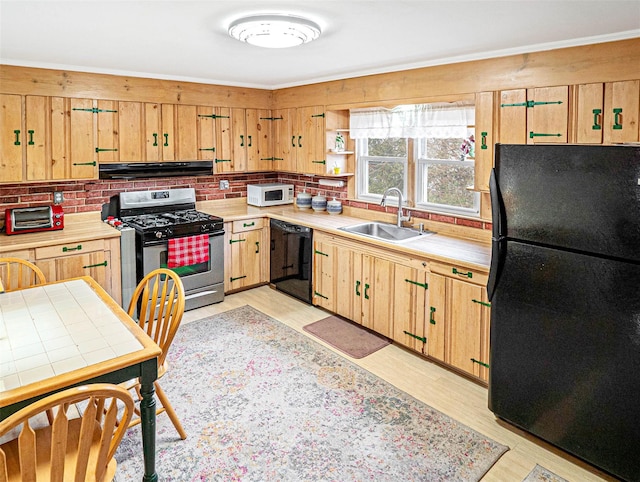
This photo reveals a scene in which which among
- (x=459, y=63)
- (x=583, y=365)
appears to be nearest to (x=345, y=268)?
(x=459, y=63)

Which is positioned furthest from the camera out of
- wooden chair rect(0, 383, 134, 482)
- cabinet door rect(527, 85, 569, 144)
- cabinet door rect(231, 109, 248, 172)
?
cabinet door rect(231, 109, 248, 172)

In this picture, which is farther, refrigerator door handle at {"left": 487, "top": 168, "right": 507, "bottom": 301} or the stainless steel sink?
the stainless steel sink

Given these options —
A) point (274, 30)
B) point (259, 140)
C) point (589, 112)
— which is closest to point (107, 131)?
point (259, 140)

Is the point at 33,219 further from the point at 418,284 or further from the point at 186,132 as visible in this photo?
the point at 418,284

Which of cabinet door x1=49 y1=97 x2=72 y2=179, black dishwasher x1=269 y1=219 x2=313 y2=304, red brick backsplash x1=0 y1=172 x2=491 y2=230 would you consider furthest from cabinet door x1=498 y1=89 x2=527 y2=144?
cabinet door x1=49 y1=97 x2=72 y2=179

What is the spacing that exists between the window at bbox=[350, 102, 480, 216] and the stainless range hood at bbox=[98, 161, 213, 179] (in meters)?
1.59

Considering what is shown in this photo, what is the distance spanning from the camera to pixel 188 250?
4430 mm

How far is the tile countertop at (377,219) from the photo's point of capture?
3320 millimetres

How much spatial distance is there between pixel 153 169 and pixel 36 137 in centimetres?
99

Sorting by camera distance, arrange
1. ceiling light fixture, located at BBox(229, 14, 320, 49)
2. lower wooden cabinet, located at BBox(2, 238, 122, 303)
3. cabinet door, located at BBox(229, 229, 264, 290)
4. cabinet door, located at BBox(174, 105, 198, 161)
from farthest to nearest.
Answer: cabinet door, located at BBox(229, 229, 264, 290), cabinet door, located at BBox(174, 105, 198, 161), lower wooden cabinet, located at BBox(2, 238, 122, 303), ceiling light fixture, located at BBox(229, 14, 320, 49)

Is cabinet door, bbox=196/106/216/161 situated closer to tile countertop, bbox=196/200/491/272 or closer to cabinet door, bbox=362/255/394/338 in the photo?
tile countertop, bbox=196/200/491/272

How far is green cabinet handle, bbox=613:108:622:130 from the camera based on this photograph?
2.75 m

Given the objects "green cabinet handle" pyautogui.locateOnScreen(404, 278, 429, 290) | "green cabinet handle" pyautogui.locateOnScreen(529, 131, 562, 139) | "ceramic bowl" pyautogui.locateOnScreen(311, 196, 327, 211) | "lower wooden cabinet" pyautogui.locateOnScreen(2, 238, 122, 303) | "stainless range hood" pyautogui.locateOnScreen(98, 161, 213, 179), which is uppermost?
"green cabinet handle" pyautogui.locateOnScreen(529, 131, 562, 139)

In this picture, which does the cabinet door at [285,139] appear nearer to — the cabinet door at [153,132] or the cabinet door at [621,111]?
the cabinet door at [153,132]
